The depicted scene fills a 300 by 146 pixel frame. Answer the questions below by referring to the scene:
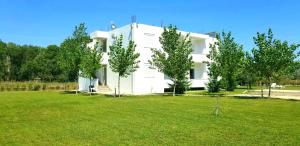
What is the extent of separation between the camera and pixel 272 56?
26969mm

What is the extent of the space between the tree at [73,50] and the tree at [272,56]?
65.4 ft

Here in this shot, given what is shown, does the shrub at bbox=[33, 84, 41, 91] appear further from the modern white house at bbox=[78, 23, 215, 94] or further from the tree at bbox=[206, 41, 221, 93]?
the tree at bbox=[206, 41, 221, 93]

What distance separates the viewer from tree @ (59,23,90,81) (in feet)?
126

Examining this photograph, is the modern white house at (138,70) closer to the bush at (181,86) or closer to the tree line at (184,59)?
the tree line at (184,59)

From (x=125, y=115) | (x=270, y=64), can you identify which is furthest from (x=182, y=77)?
(x=125, y=115)

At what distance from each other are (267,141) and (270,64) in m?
18.8

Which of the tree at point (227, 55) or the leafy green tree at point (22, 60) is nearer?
the tree at point (227, 55)

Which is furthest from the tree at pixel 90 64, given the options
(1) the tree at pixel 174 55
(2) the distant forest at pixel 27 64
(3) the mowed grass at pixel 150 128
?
(2) the distant forest at pixel 27 64

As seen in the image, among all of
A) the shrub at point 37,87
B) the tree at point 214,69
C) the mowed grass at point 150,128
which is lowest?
the mowed grass at point 150,128

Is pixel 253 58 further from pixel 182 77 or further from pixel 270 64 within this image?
pixel 182 77

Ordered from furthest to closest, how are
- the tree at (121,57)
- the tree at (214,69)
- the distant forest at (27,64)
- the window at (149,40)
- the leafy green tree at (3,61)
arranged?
the distant forest at (27,64) < the leafy green tree at (3,61) < the window at (149,40) < the tree at (214,69) < the tree at (121,57)

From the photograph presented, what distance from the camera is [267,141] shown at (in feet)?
32.4

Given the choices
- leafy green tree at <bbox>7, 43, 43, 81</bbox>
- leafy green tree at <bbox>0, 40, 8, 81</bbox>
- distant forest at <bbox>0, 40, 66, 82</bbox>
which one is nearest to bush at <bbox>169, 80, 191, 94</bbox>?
distant forest at <bbox>0, 40, 66, 82</bbox>

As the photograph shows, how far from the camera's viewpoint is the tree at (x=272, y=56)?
88.2 feet
